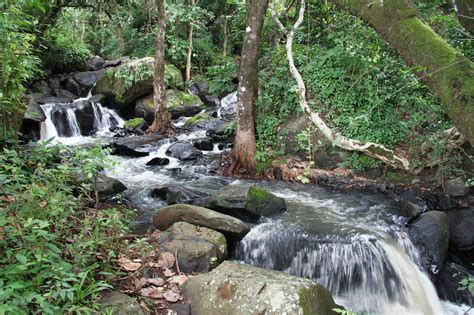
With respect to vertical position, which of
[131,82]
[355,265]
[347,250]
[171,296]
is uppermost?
[131,82]

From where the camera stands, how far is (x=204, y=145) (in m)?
11.1

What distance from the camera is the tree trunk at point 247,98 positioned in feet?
29.2

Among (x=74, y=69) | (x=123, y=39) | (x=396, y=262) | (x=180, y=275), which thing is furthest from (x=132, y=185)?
(x=123, y=39)

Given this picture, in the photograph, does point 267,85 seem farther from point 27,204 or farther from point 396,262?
point 27,204

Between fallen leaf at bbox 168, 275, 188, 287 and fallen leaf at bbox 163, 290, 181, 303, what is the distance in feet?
0.66

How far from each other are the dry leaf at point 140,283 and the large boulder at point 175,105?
1086 centimetres

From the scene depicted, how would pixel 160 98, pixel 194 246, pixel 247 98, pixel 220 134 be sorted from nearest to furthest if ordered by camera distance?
pixel 194 246
pixel 247 98
pixel 220 134
pixel 160 98

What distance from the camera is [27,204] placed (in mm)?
3512

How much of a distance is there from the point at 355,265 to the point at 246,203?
2067mm

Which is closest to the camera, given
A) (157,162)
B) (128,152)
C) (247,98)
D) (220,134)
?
(247,98)

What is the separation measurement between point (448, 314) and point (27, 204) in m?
5.72

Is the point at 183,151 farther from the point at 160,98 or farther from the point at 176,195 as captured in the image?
the point at 176,195

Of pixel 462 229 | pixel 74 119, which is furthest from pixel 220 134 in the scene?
pixel 462 229

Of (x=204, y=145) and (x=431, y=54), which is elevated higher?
(x=431, y=54)
